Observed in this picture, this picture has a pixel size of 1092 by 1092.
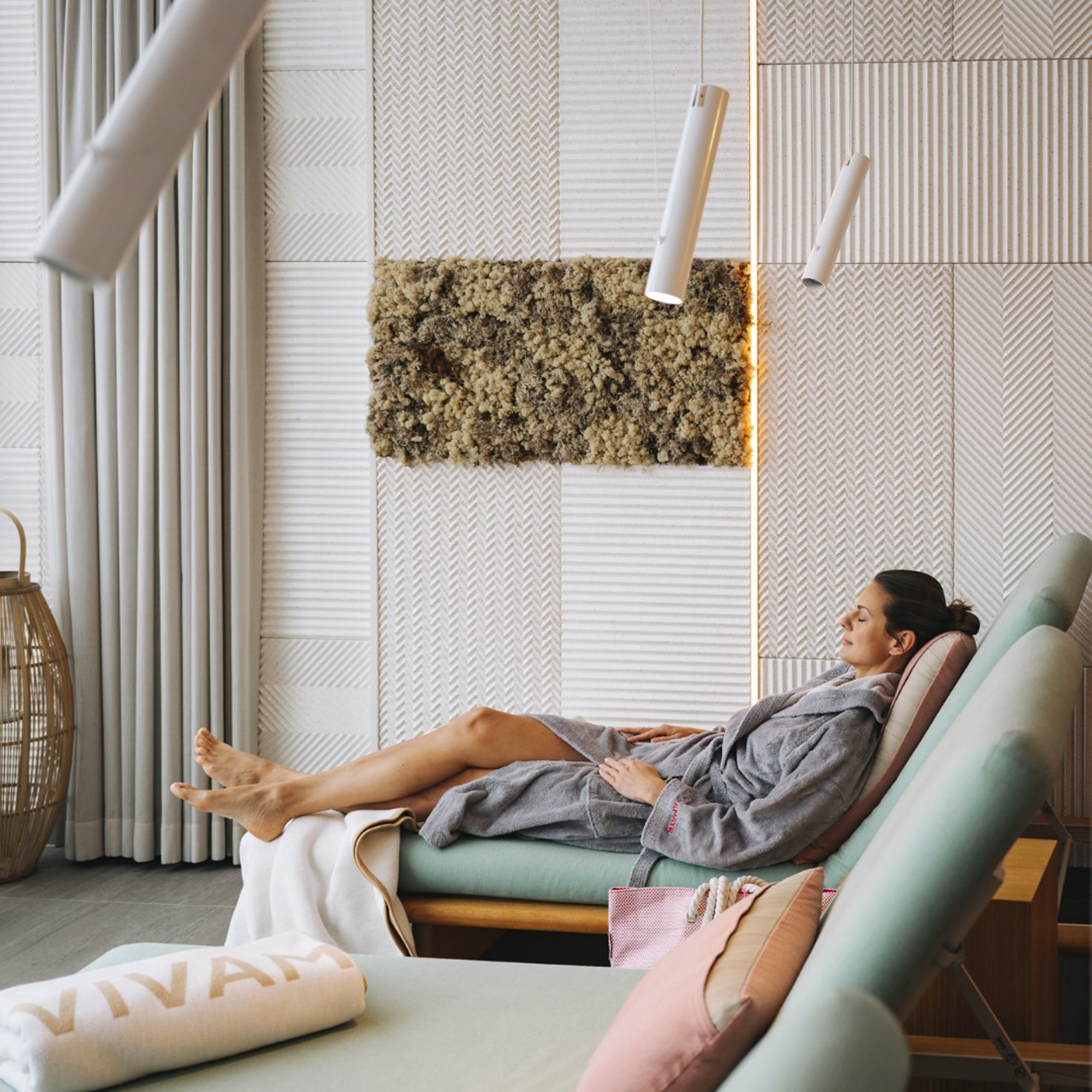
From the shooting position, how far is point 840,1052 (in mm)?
807

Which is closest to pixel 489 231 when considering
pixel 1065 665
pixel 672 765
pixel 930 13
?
pixel 930 13

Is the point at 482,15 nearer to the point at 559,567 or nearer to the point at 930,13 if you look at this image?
the point at 930,13

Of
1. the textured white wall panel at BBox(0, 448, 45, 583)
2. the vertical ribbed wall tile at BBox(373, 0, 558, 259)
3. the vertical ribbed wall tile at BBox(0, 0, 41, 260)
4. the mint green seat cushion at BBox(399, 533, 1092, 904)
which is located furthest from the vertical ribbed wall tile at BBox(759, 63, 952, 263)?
the textured white wall panel at BBox(0, 448, 45, 583)

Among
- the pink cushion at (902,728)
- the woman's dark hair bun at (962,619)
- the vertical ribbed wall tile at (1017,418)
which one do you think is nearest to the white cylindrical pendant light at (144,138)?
the pink cushion at (902,728)

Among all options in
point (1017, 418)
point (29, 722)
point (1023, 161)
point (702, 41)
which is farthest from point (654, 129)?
point (29, 722)

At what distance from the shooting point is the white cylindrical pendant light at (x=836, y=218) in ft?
10.2

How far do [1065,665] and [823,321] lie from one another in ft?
7.53

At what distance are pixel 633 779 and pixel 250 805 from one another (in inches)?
35.8

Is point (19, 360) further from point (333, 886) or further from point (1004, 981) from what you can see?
point (1004, 981)

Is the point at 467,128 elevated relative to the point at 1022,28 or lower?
lower

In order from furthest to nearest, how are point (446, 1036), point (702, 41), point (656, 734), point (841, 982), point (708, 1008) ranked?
1. point (656, 734)
2. point (702, 41)
3. point (446, 1036)
4. point (708, 1008)
5. point (841, 982)

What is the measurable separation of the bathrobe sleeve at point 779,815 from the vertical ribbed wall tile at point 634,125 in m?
1.72

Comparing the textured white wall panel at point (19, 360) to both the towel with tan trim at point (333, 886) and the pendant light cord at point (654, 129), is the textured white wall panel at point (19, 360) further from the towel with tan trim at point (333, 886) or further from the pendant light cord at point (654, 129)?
the pendant light cord at point (654, 129)

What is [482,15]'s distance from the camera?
3887 mm
